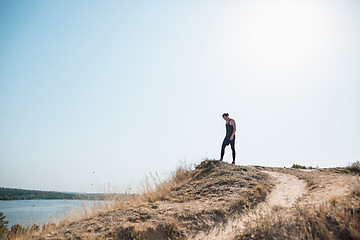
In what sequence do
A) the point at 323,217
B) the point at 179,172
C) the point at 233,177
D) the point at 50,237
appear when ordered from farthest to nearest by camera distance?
the point at 179,172 → the point at 233,177 → the point at 50,237 → the point at 323,217

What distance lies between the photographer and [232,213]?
18.9ft

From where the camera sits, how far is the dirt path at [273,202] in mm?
4721

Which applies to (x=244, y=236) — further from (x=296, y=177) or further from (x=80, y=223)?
(x=296, y=177)

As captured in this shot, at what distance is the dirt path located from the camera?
186 inches

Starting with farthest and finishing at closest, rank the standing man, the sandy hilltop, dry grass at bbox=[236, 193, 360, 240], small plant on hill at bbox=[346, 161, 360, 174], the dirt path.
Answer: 1. small plant on hill at bbox=[346, 161, 360, 174]
2. the standing man
3. the dirt path
4. the sandy hilltop
5. dry grass at bbox=[236, 193, 360, 240]

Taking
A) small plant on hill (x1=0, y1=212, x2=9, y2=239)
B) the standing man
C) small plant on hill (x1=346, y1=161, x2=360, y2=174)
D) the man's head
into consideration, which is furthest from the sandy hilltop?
small plant on hill (x1=346, y1=161, x2=360, y2=174)

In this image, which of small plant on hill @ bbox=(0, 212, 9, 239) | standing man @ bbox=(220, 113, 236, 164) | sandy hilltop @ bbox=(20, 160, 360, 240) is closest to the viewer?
sandy hilltop @ bbox=(20, 160, 360, 240)

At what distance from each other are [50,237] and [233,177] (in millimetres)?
6492

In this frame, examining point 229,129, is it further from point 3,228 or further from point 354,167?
point 3,228

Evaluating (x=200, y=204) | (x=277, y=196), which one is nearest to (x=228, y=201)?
(x=200, y=204)

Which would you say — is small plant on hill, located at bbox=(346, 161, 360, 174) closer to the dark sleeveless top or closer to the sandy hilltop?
the sandy hilltop

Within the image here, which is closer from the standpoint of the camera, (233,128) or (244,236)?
(244,236)

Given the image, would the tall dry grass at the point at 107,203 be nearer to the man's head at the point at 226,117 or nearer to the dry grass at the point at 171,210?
the dry grass at the point at 171,210

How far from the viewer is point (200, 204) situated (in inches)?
251
